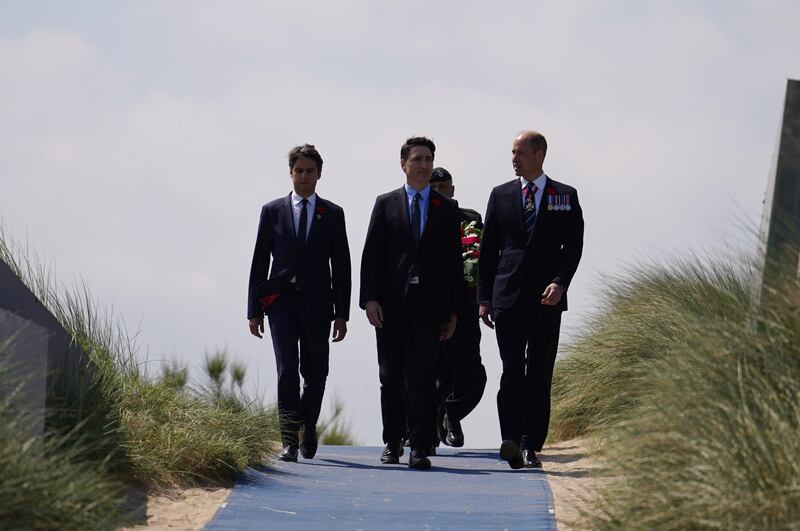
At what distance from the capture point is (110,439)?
7.04 metres

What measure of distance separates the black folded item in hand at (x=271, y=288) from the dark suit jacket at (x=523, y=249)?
1.23 meters

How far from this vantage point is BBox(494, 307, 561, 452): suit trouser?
28.3 ft

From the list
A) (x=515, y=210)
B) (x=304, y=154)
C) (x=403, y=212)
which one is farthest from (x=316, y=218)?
(x=515, y=210)

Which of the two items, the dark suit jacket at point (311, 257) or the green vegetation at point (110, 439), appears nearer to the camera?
the green vegetation at point (110, 439)

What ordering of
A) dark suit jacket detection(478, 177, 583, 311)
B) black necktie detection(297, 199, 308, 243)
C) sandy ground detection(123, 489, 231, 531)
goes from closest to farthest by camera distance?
1. sandy ground detection(123, 489, 231, 531)
2. dark suit jacket detection(478, 177, 583, 311)
3. black necktie detection(297, 199, 308, 243)

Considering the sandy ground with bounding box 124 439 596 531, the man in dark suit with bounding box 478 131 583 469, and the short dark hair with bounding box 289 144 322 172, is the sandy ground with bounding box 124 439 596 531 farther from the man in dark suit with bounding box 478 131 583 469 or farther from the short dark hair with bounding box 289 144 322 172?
the short dark hair with bounding box 289 144 322 172

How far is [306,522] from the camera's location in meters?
6.82

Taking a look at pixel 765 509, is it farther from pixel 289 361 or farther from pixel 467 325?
pixel 467 325

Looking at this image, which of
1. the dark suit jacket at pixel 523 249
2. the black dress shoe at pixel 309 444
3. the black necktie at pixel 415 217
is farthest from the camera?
the black dress shoe at pixel 309 444

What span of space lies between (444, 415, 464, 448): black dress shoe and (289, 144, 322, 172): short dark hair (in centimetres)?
251

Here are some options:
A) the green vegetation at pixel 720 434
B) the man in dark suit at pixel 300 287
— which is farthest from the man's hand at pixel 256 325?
the green vegetation at pixel 720 434

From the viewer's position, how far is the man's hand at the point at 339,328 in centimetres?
906

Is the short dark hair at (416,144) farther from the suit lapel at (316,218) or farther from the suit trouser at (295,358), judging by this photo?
the suit trouser at (295,358)

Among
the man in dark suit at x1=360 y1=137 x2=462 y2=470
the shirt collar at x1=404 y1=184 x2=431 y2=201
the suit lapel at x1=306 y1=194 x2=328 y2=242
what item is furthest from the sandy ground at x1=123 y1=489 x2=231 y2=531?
the shirt collar at x1=404 y1=184 x2=431 y2=201
